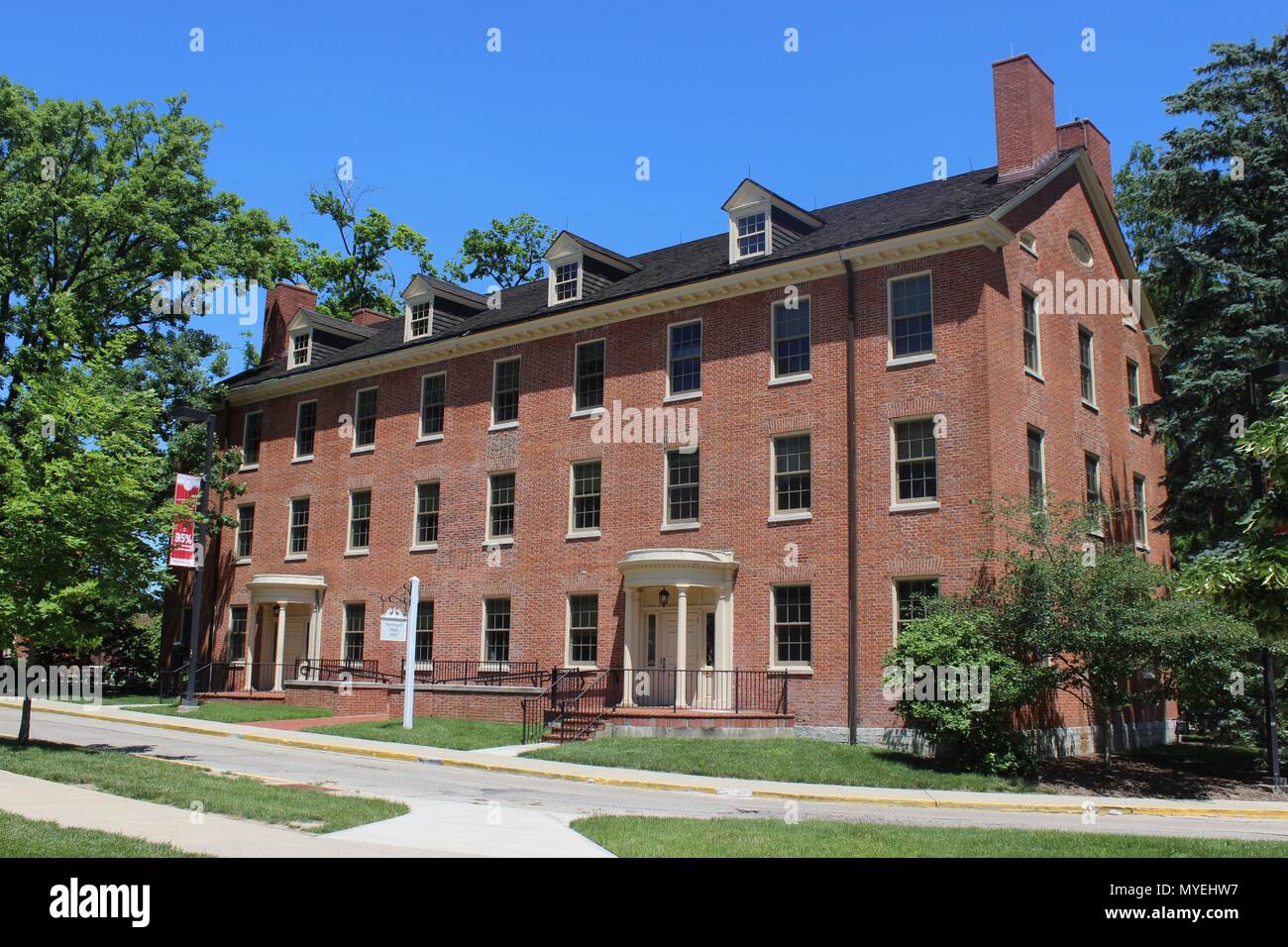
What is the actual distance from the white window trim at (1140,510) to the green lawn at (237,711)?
22318 millimetres

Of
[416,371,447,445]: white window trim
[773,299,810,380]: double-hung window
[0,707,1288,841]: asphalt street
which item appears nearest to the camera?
[0,707,1288,841]: asphalt street

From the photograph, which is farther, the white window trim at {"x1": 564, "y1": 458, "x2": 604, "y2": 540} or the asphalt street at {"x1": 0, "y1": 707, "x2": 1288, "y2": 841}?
the white window trim at {"x1": 564, "y1": 458, "x2": 604, "y2": 540}

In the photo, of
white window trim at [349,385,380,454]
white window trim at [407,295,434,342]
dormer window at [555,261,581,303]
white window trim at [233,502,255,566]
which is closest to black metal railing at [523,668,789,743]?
dormer window at [555,261,581,303]

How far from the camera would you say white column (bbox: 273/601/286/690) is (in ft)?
113

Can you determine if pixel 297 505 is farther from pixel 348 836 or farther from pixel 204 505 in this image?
pixel 348 836

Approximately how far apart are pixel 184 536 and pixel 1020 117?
81.2 feet

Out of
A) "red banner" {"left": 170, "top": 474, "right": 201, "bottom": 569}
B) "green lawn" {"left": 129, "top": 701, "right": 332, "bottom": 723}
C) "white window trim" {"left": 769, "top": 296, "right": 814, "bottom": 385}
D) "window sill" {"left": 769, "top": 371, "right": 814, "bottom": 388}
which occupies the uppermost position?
"white window trim" {"left": 769, "top": 296, "right": 814, "bottom": 385}

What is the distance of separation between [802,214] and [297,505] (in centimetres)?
1956

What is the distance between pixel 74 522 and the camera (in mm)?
18922

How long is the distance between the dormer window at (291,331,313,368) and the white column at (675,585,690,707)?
19.0 meters

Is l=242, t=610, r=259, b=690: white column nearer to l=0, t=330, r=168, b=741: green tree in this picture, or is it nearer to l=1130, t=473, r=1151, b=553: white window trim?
l=0, t=330, r=168, b=741: green tree

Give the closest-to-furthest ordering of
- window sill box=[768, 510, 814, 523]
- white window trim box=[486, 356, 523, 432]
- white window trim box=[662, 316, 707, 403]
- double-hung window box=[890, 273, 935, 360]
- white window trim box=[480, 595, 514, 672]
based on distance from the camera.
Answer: double-hung window box=[890, 273, 935, 360]
window sill box=[768, 510, 814, 523]
white window trim box=[662, 316, 707, 403]
white window trim box=[480, 595, 514, 672]
white window trim box=[486, 356, 523, 432]

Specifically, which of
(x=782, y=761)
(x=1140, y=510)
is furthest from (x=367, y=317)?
(x=782, y=761)

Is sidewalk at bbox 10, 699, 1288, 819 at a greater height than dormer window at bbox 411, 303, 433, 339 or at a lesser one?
lesser
